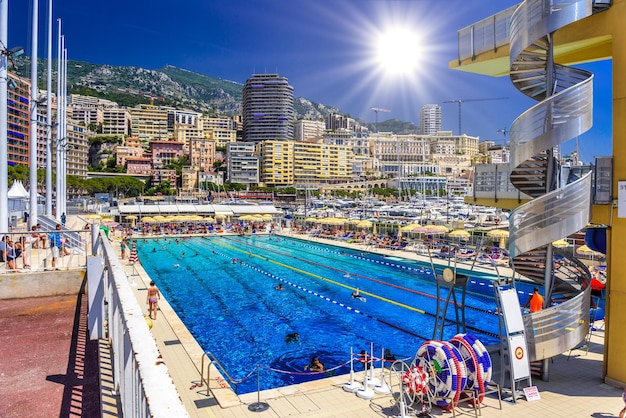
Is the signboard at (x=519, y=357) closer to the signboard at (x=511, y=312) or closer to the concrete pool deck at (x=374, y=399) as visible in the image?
the signboard at (x=511, y=312)

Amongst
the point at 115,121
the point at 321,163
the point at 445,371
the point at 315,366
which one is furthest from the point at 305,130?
the point at 445,371

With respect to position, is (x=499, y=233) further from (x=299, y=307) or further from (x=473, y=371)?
(x=473, y=371)

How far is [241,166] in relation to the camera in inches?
4889

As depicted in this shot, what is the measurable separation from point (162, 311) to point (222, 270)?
1049 cm

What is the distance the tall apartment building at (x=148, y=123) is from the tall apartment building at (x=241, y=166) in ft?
122

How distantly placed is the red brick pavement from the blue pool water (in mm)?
3616

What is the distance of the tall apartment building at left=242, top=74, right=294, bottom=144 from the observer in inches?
6481

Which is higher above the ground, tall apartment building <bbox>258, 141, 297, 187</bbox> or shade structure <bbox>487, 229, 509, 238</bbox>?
tall apartment building <bbox>258, 141, 297, 187</bbox>

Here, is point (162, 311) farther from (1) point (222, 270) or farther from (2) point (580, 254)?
(2) point (580, 254)

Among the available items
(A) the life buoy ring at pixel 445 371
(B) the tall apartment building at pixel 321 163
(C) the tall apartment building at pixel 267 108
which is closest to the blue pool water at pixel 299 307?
(A) the life buoy ring at pixel 445 371

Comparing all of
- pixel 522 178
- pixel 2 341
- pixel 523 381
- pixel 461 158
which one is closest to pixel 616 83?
pixel 522 178

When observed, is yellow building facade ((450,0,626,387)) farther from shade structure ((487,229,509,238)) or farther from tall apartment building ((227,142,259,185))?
tall apartment building ((227,142,259,185))

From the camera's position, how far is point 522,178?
8906 mm

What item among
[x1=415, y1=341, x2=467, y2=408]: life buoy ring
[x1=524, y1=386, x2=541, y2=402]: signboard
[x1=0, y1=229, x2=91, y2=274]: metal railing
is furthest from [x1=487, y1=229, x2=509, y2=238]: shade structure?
[x1=0, y1=229, x2=91, y2=274]: metal railing
